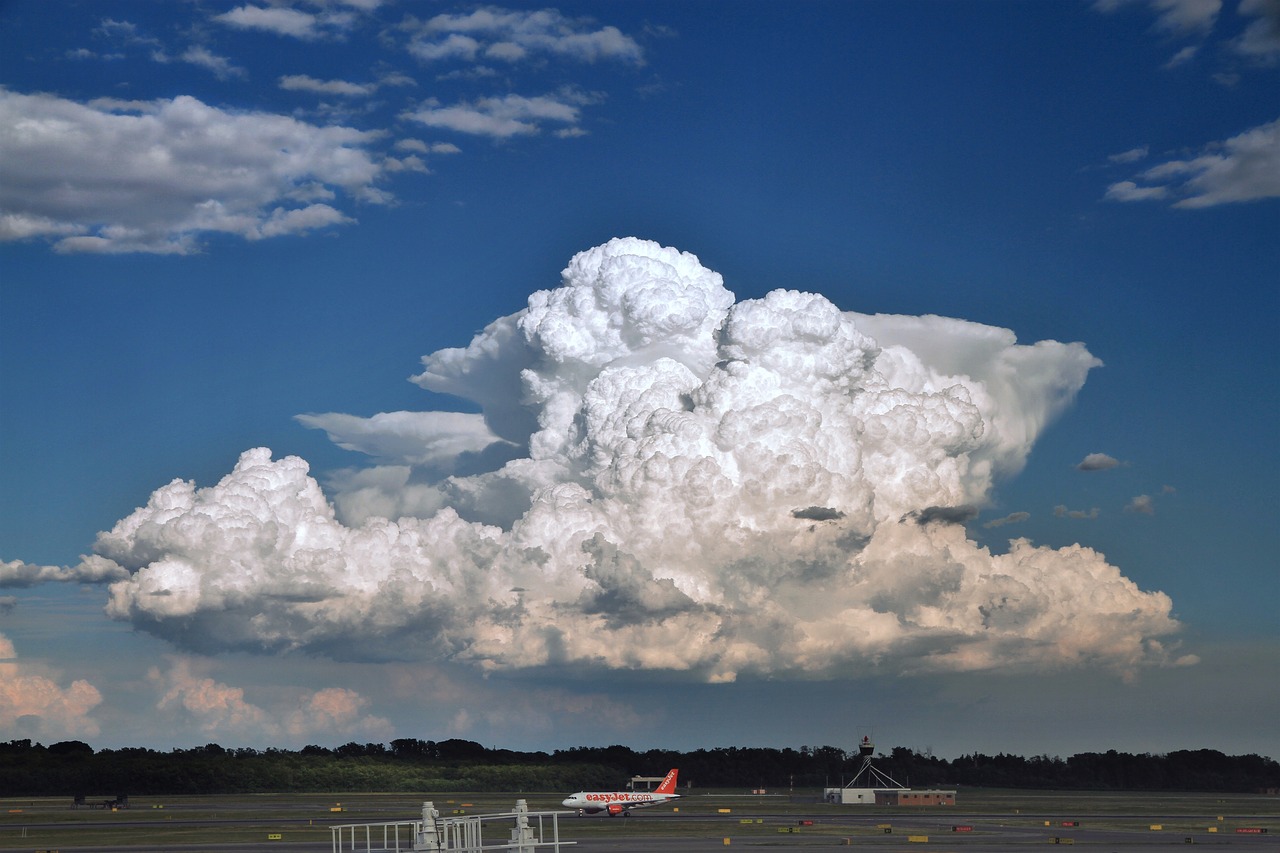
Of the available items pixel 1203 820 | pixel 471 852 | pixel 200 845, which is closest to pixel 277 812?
pixel 200 845

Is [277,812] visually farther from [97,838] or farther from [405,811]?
[97,838]

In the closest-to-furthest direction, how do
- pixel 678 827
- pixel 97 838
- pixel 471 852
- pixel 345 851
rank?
1. pixel 471 852
2. pixel 345 851
3. pixel 97 838
4. pixel 678 827

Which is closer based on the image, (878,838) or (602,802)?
(878,838)

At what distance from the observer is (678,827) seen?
14600 cm

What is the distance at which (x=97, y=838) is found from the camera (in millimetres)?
125438

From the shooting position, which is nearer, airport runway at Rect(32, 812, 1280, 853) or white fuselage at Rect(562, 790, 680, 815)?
airport runway at Rect(32, 812, 1280, 853)

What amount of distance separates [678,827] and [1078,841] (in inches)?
1851

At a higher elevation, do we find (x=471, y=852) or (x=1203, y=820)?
(x=471, y=852)

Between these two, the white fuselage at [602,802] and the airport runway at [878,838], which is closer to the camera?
the airport runway at [878,838]

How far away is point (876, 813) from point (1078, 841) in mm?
66408

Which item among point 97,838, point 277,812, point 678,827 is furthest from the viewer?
point 277,812

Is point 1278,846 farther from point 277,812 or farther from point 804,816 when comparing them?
point 277,812

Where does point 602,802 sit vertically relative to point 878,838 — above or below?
below

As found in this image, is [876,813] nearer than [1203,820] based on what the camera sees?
No
